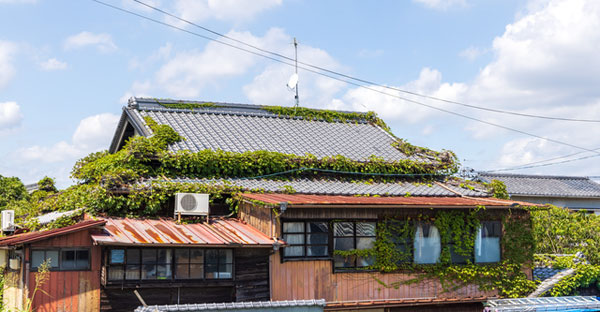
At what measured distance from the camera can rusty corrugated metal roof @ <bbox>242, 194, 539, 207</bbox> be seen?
54.3 feet

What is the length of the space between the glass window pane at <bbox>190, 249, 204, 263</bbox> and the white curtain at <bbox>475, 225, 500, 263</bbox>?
343 inches

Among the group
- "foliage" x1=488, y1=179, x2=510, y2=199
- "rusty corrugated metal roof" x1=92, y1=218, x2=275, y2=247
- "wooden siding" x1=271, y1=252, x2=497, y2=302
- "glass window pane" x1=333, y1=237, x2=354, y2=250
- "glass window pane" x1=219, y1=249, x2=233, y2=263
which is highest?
"foliage" x1=488, y1=179, x2=510, y2=199

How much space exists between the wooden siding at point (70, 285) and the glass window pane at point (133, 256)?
2.44 feet

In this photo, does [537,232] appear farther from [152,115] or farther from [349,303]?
[152,115]

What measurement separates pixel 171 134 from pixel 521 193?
2388 centimetres

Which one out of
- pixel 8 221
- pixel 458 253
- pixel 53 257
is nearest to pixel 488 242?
pixel 458 253

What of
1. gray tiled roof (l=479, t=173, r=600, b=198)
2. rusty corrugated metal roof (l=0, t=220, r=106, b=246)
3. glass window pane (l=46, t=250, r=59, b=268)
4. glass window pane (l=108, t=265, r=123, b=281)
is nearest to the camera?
rusty corrugated metal roof (l=0, t=220, r=106, b=246)

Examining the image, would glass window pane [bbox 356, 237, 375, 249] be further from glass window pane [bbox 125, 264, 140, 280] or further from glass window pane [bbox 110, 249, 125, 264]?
glass window pane [bbox 110, 249, 125, 264]

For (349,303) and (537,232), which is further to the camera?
(537,232)

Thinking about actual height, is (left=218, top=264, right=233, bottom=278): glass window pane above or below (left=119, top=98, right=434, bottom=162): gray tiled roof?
below

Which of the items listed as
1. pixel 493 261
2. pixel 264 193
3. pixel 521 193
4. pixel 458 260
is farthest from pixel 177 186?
pixel 521 193

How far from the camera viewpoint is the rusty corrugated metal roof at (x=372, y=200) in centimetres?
1656

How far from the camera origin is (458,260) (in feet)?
62.2

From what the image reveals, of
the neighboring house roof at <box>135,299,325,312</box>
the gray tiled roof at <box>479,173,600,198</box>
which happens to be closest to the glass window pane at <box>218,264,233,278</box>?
the neighboring house roof at <box>135,299,325,312</box>
